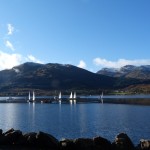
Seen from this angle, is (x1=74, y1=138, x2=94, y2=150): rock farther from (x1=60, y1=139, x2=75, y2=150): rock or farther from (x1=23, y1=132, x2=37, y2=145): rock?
(x1=23, y1=132, x2=37, y2=145): rock

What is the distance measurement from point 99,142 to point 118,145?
226cm

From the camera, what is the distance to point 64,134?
6862cm

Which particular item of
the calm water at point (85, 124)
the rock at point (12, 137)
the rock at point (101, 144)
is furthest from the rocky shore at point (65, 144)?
the calm water at point (85, 124)

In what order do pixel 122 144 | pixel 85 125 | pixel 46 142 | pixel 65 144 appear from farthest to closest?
pixel 85 125, pixel 122 144, pixel 46 142, pixel 65 144

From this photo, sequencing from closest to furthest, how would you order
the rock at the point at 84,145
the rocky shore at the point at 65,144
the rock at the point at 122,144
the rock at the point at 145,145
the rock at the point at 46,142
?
1. the rock at the point at 84,145
2. the rocky shore at the point at 65,144
3. the rock at the point at 46,142
4. the rock at the point at 122,144
5. the rock at the point at 145,145

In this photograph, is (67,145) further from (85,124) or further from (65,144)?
(85,124)

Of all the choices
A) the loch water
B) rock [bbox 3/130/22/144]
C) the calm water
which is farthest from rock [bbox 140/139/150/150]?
the loch water

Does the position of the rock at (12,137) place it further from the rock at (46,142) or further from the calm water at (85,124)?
the calm water at (85,124)

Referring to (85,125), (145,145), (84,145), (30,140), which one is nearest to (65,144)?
(84,145)

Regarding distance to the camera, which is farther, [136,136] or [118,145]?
[136,136]

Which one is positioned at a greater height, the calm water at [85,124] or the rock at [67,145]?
the rock at [67,145]

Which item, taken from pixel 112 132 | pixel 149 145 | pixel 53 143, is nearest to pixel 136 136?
pixel 112 132

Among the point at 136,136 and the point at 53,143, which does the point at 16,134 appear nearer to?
the point at 53,143

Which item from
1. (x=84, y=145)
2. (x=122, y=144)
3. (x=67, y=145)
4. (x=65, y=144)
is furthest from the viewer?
(x=122, y=144)
